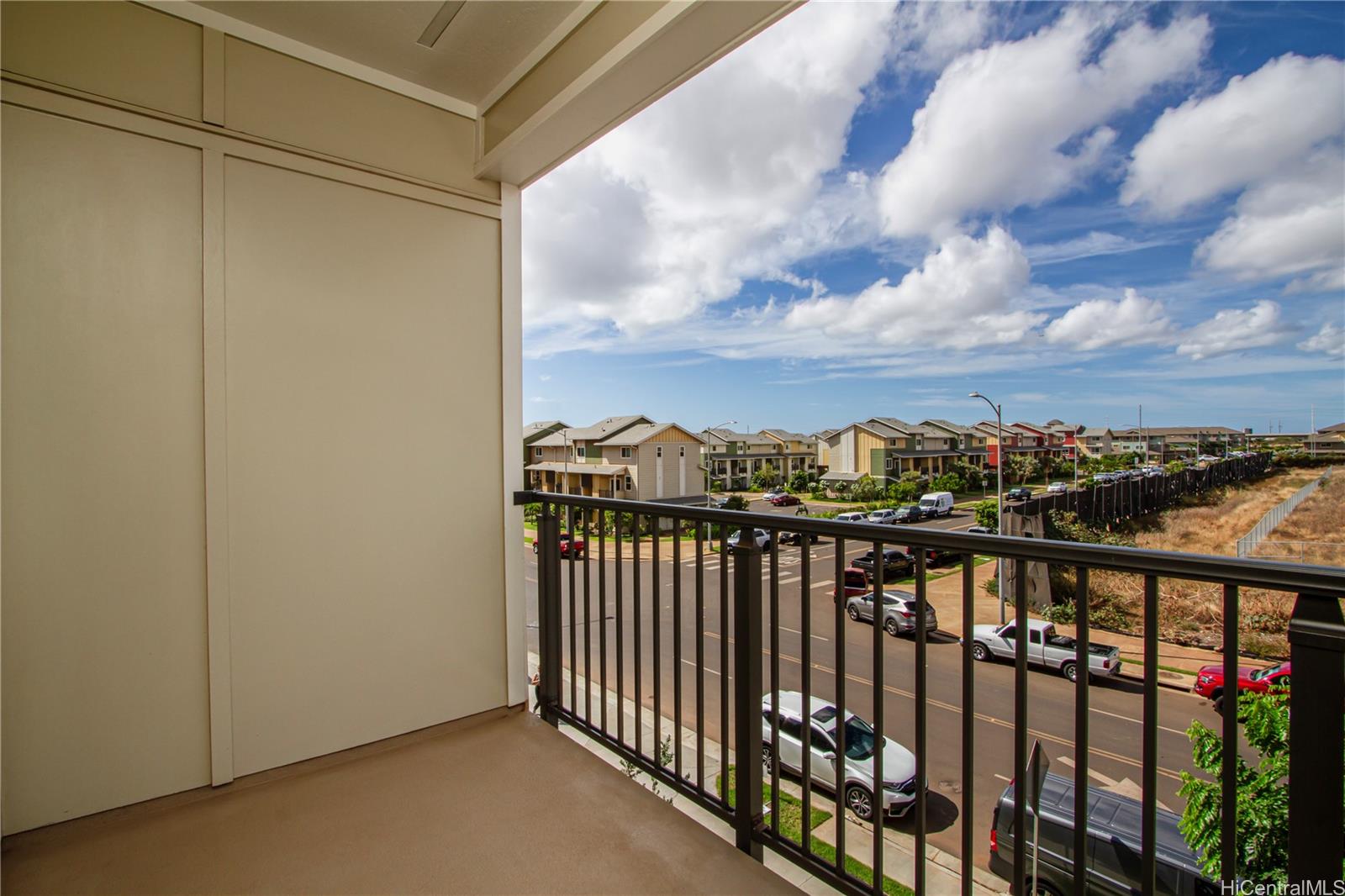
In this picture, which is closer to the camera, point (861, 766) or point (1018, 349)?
point (861, 766)

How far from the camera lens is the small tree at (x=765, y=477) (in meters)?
2.63

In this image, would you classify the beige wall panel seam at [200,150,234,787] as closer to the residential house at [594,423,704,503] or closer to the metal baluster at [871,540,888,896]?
the residential house at [594,423,704,503]

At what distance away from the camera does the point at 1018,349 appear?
436 centimetres

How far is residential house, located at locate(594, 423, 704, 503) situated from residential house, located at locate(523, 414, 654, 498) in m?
0.02

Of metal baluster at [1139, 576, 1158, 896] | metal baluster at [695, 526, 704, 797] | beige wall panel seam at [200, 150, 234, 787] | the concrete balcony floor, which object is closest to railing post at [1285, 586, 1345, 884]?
metal baluster at [1139, 576, 1158, 896]

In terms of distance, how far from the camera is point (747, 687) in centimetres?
156

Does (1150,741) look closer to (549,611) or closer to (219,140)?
(549,611)

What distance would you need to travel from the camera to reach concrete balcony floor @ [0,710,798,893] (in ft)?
5.00

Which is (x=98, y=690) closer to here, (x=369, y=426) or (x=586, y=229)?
(x=369, y=426)

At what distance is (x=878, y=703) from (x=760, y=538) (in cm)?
48

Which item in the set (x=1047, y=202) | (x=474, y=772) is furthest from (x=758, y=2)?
(x=1047, y=202)

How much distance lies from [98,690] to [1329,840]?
2.73 m

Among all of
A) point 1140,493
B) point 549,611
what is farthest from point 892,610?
point 1140,493

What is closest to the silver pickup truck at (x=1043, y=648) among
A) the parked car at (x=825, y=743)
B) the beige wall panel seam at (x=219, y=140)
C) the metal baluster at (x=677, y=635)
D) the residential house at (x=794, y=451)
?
the parked car at (x=825, y=743)
